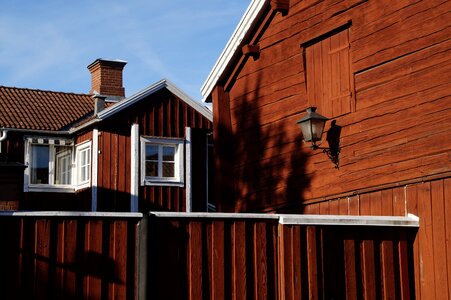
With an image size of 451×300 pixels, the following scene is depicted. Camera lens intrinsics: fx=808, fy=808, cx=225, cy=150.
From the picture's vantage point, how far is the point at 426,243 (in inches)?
438

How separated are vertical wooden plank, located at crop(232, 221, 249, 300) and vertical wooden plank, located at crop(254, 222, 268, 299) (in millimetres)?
171

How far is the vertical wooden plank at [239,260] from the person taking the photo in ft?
35.2

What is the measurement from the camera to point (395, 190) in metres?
11.7

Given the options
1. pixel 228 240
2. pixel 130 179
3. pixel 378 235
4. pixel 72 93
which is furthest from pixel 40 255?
pixel 72 93

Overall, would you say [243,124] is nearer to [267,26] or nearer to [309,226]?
[267,26]

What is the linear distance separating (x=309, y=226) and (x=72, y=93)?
17.3m

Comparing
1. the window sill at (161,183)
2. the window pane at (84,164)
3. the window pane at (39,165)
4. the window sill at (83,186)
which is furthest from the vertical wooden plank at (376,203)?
the window pane at (39,165)

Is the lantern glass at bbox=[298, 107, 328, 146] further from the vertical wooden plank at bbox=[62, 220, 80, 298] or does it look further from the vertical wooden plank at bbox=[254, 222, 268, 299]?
the vertical wooden plank at bbox=[62, 220, 80, 298]

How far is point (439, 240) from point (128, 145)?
13.8 meters

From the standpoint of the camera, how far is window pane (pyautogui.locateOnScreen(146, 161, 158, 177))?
922 inches

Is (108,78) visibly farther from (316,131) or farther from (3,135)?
(316,131)

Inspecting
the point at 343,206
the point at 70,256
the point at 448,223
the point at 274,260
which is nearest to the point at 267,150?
the point at 343,206

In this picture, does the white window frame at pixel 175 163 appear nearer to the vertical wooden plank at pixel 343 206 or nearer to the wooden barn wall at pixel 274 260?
the vertical wooden plank at pixel 343 206

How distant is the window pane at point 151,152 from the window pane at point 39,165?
3.16 metres
